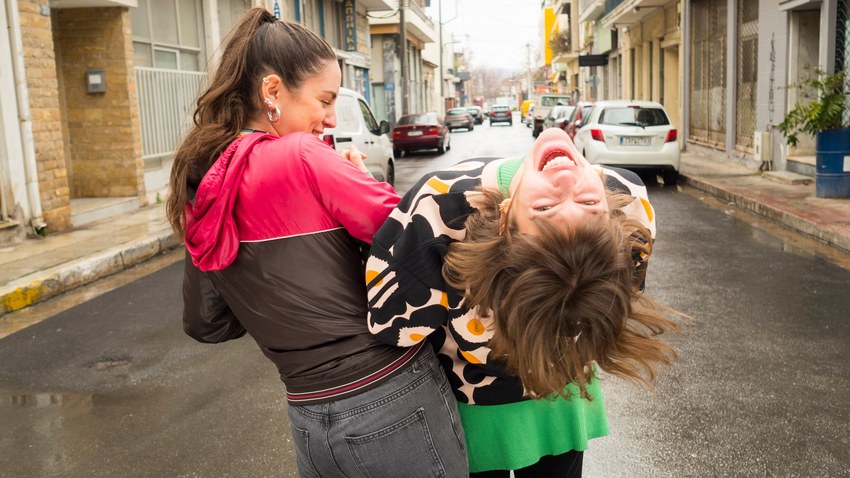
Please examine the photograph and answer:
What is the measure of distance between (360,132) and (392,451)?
11.6m

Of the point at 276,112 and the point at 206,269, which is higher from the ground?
the point at 276,112

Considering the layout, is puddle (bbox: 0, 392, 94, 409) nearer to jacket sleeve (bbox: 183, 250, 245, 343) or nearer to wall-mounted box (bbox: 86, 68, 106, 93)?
jacket sleeve (bbox: 183, 250, 245, 343)

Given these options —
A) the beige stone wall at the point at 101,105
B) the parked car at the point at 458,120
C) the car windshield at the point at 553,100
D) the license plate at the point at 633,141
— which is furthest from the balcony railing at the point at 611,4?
the beige stone wall at the point at 101,105

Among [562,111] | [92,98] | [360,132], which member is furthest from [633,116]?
[562,111]

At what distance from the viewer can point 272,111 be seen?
1.76 metres

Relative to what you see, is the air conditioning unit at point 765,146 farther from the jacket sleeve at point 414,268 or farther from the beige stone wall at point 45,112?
the jacket sleeve at point 414,268

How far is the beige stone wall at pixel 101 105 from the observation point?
12562 mm

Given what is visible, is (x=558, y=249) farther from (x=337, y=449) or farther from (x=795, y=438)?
(x=795, y=438)

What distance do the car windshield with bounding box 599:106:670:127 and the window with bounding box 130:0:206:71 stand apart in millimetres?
8219

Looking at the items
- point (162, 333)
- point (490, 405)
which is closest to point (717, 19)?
point (162, 333)

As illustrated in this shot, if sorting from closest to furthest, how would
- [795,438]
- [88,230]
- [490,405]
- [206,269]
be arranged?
[206,269], [490,405], [795,438], [88,230]

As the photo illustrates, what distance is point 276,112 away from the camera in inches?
69.3

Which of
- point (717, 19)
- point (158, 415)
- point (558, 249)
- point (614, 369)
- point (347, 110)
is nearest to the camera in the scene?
point (558, 249)

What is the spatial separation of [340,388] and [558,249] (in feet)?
1.73
